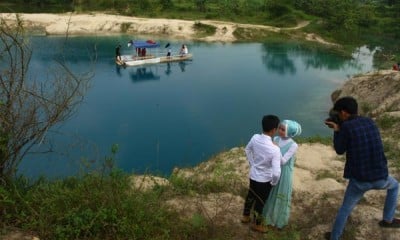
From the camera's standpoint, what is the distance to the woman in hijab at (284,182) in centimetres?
527

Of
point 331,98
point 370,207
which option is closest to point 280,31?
point 331,98

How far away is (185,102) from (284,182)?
15020 millimetres

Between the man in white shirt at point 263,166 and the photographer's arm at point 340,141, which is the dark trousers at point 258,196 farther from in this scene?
the photographer's arm at point 340,141

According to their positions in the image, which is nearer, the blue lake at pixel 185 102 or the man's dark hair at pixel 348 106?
the man's dark hair at pixel 348 106

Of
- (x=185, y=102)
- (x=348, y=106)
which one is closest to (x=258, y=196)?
(x=348, y=106)

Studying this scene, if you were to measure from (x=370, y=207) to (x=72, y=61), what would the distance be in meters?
25.3

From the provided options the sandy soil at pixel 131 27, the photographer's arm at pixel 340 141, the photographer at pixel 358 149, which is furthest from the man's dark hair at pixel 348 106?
the sandy soil at pixel 131 27

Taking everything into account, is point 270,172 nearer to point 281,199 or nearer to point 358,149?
point 281,199

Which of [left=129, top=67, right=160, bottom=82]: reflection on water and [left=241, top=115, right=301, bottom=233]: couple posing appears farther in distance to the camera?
[left=129, top=67, right=160, bottom=82]: reflection on water

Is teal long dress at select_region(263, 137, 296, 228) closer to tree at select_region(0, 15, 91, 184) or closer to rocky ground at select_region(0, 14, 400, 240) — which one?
rocky ground at select_region(0, 14, 400, 240)

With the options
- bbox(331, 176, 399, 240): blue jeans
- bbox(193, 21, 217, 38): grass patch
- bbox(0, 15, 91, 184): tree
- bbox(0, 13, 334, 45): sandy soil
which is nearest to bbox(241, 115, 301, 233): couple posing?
bbox(331, 176, 399, 240): blue jeans

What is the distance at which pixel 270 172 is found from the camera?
529cm

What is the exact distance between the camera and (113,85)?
2294 centimetres

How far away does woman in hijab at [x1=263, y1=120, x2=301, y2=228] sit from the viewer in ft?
17.3
